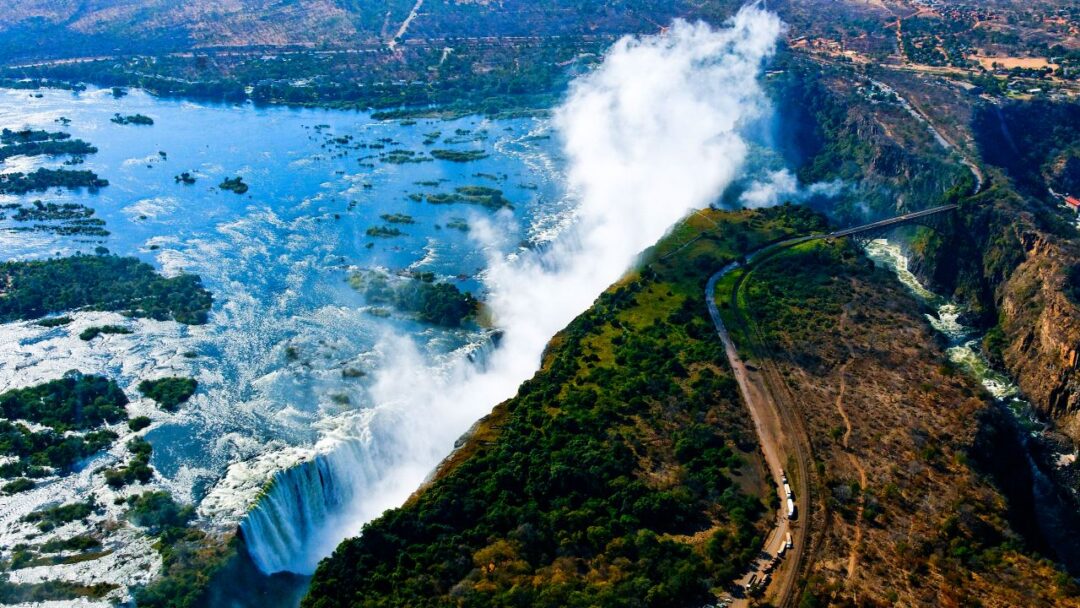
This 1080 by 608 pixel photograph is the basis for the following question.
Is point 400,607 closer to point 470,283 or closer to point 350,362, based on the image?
point 350,362

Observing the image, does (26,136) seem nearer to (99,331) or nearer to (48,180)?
(48,180)

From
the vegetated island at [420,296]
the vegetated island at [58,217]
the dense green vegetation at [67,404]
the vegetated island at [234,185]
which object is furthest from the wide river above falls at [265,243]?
the dense green vegetation at [67,404]

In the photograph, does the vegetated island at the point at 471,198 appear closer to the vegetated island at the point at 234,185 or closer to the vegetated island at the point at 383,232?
the vegetated island at the point at 383,232

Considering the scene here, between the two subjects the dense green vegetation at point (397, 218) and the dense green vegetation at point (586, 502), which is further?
the dense green vegetation at point (397, 218)

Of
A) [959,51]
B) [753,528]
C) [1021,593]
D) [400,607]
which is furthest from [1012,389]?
[959,51]

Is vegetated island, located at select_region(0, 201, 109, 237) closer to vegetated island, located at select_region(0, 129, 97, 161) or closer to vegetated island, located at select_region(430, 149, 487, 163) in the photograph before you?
vegetated island, located at select_region(0, 129, 97, 161)

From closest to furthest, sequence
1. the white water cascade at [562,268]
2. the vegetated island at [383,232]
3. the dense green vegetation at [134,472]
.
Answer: the dense green vegetation at [134,472]
the white water cascade at [562,268]
the vegetated island at [383,232]

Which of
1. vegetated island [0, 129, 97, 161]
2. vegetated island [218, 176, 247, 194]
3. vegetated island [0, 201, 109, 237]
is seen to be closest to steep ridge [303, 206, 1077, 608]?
vegetated island [218, 176, 247, 194]
